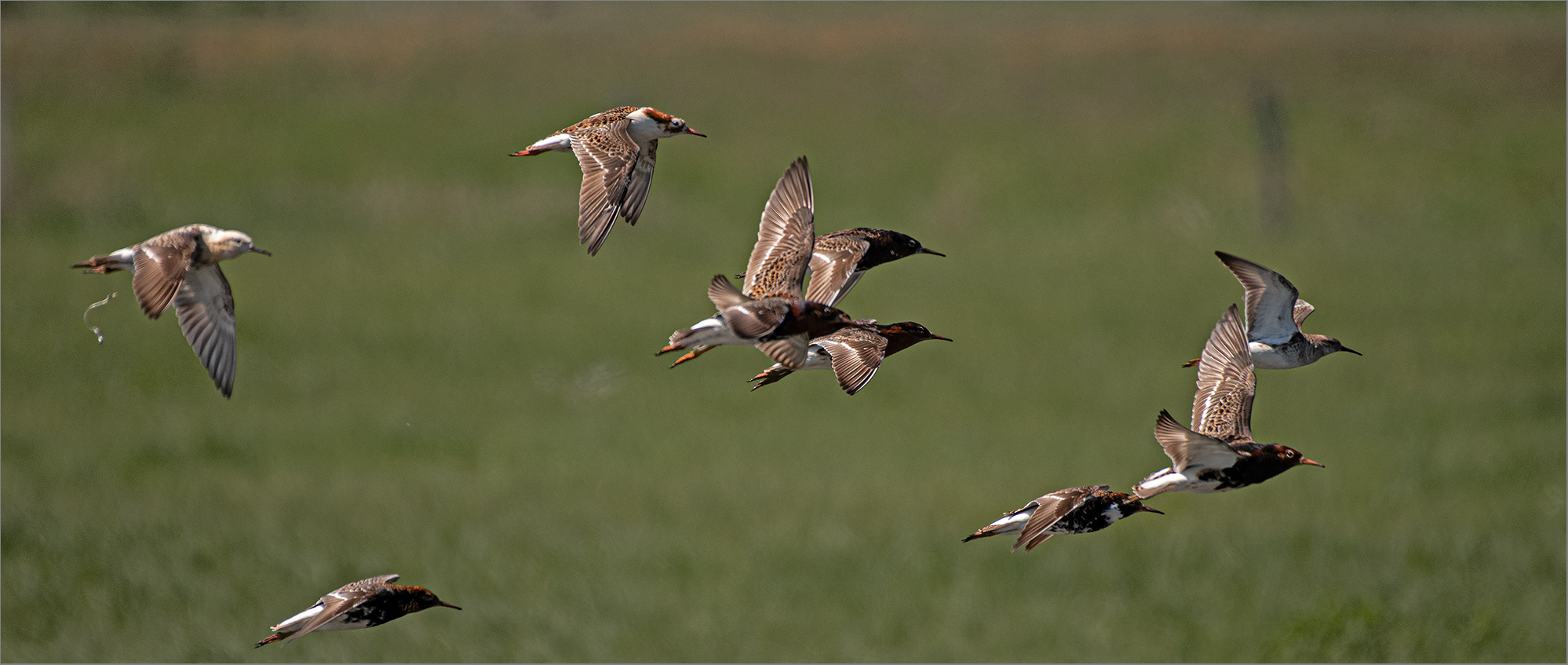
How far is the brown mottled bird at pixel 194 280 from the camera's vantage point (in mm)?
5815

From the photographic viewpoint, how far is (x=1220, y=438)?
6.37 metres

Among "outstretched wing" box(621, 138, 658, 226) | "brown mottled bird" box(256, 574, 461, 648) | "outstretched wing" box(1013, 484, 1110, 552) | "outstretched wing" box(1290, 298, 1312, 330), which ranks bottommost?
"brown mottled bird" box(256, 574, 461, 648)

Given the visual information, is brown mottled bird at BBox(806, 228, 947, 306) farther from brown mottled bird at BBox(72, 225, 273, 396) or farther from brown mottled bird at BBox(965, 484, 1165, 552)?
brown mottled bird at BBox(72, 225, 273, 396)

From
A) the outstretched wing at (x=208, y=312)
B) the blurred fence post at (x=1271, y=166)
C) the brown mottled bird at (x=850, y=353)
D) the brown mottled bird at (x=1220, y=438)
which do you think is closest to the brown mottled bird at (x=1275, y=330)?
the brown mottled bird at (x=1220, y=438)

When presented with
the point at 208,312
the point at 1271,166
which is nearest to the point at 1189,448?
the point at 208,312

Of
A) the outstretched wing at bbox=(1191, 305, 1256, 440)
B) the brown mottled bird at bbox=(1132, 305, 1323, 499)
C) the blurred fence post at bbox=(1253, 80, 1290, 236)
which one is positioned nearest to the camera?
the brown mottled bird at bbox=(1132, 305, 1323, 499)

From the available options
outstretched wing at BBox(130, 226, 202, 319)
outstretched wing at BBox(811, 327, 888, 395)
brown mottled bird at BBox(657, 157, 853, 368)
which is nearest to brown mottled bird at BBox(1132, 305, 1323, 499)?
outstretched wing at BBox(811, 327, 888, 395)

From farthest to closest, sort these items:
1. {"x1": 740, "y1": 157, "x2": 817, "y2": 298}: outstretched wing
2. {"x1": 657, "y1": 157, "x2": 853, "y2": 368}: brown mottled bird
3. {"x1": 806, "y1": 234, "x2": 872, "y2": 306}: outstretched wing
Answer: {"x1": 806, "y1": 234, "x2": 872, "y2": 306}: outstretched wing → {"x1": 740, "y1": 157, "x2": 817, "y2": 298}: outstretched wing → {"x1": 657, "y1": 157, "x2": 853, "y2": 368}: brown mottled bird

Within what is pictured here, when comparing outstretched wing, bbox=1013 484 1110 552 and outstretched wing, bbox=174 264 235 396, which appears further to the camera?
outstretched wing, bbox=174 264 235 396

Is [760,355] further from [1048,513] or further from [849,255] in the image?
[1048,513]

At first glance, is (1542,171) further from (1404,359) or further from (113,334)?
(113,334)

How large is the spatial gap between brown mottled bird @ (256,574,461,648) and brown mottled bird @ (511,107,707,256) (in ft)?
5.65

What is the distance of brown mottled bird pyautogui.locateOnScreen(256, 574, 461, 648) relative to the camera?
19.4ft

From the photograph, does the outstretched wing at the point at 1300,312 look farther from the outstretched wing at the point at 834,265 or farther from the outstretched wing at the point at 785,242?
the outstretched wing at the point at 785,242
